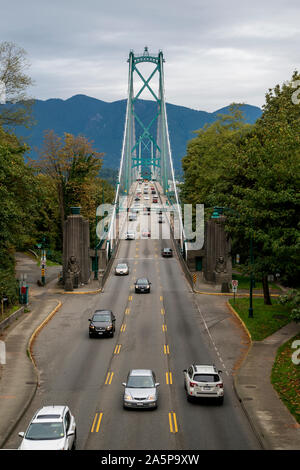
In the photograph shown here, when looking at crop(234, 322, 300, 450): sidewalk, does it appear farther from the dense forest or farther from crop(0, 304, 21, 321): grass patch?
crop(0, 304, 21, 321): grass patch

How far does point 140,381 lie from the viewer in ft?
83.8

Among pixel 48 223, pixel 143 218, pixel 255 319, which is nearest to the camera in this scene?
pixel 255 319

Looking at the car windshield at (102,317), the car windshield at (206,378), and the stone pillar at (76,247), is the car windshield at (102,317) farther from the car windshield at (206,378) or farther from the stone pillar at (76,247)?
the stone pillar at (76,247)

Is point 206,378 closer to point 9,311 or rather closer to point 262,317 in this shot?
point 262,317

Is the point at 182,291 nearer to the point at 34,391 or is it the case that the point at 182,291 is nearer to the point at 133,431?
the point at 34,391

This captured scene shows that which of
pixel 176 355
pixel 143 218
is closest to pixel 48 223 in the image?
pixel 143 218

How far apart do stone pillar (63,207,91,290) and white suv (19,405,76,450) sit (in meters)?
36.8

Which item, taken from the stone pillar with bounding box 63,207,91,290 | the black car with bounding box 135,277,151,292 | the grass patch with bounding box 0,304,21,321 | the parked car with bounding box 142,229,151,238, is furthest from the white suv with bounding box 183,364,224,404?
the parked car with bounding box 142,229,151,238

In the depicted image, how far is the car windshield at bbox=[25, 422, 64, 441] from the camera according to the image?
18.5 m

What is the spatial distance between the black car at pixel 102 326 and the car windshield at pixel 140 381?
477 inches

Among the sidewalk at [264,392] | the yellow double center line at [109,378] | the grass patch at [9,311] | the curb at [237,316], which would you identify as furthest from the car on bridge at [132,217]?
the yellow double center line at [109,378]
